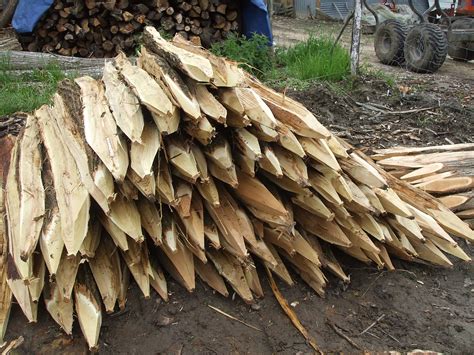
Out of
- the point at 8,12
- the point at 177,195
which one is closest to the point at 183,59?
the point at 177,195

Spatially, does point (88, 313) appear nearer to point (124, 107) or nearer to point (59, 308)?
point (59, 308)

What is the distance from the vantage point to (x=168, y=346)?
6.91 ft

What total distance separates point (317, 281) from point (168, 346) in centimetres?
77

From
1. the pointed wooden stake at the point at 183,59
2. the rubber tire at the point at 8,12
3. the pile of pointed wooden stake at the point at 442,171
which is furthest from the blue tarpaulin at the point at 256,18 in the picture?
the pointed wooden stake at the point at 183,59

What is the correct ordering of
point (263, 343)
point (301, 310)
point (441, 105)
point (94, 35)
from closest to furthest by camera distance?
point (263, 343), point (301, 310), point (441, 105), point (94, 35)

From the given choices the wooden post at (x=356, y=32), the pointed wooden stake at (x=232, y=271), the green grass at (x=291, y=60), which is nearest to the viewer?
the pointed wooden stake at (x=232, y=271)

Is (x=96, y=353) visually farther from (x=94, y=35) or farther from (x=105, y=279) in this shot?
(x=94, y=35)

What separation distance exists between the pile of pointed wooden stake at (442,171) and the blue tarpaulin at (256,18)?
4.20 meters

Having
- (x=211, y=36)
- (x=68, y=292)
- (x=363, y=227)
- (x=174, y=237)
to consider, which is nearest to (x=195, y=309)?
(x=174, y=237)

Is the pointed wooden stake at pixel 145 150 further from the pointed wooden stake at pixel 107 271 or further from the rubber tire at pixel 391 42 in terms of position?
the rubber tire at pixel 391 42

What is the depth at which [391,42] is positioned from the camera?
9383 mm

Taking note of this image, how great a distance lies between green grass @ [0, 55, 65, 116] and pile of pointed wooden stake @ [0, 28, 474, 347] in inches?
104

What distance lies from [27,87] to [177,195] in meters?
4.11

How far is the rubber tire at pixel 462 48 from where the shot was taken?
998 centimetres
